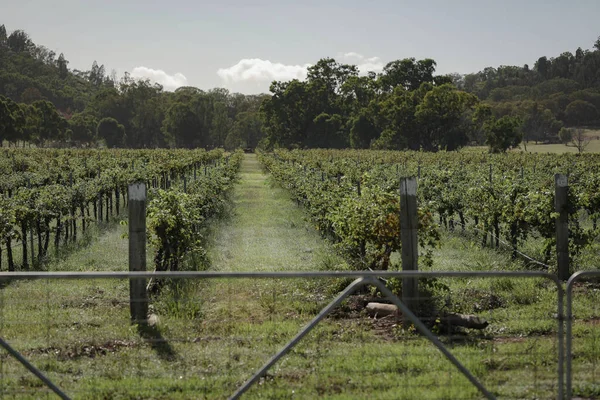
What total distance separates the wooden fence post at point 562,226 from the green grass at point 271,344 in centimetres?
64

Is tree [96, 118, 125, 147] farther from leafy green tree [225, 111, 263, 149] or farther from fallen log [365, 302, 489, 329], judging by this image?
fallen log [365, 302, 489, 329]

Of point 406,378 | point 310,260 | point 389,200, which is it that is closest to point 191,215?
point 310,260

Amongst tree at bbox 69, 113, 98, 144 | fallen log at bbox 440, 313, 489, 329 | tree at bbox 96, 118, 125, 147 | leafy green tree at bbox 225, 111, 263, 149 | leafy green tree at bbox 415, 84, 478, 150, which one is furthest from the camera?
leafy green tree at bbox 225, 111, 263, 149

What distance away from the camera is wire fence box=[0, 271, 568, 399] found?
4898 mm

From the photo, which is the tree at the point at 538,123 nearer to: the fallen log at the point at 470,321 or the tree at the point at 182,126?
the tree at the point at 182,126

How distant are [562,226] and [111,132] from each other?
103995 millimetres

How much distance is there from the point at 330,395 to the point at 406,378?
601mm

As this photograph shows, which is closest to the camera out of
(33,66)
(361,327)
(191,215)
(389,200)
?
(361,327)

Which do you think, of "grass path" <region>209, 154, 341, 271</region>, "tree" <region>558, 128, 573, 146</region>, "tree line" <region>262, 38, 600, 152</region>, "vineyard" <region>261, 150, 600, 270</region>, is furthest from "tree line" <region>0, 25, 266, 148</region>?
"vineyard" <region>261, 150, 600, 270</region>

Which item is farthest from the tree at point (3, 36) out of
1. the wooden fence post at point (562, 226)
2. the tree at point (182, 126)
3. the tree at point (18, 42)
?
the wooden fence post at point (562, 226)

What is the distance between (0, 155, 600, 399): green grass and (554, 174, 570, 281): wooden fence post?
64 cm

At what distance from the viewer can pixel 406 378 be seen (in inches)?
200

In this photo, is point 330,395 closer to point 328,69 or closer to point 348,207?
point 348,207

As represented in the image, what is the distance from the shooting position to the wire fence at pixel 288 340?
490 centimetres
